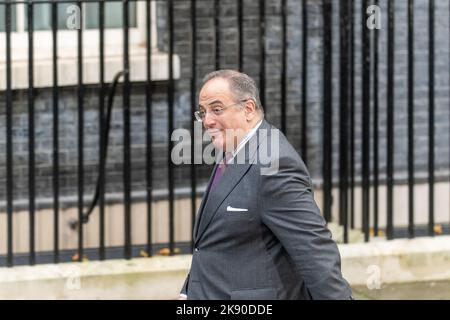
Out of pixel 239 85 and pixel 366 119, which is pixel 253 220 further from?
pixel 366 119

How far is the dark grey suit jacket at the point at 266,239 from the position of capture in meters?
5.06

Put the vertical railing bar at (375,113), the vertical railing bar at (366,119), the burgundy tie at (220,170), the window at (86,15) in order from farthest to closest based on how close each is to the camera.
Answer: the window at (86,15)
the vertical railing bar at (366,119)
the vertical railing bar at (375,113)
the burgundy tie at (220,170)

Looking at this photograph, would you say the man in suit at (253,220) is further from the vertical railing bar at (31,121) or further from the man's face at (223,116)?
the vertical railing bar at (31,121)

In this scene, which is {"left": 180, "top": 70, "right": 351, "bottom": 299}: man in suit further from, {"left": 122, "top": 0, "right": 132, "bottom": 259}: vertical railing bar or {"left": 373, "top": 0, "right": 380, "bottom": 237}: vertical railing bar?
{"left": 373, "top": 0, "right": 380, "bottom": 237}: vertical railing bar

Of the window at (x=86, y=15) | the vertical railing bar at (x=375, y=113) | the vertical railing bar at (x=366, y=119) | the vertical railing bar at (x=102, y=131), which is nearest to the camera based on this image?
the vertical railing bar at (x=102, y=131)

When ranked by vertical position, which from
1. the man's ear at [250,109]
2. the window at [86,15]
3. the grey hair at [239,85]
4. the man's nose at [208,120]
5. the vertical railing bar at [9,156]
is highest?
the window at [86,15]

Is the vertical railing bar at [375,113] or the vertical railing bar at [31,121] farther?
the vertical railing bar at [375,113]

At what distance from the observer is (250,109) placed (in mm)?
5309

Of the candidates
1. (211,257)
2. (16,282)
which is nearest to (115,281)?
(16,282)

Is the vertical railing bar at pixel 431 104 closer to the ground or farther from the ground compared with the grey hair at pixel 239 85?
closer to the ground

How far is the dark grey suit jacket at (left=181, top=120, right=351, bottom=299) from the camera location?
5.06 m

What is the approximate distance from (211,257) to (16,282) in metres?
3.24

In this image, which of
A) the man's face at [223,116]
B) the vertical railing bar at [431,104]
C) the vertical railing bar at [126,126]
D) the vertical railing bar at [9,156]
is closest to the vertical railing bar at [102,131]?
the vertical railing bar at [126,126]
